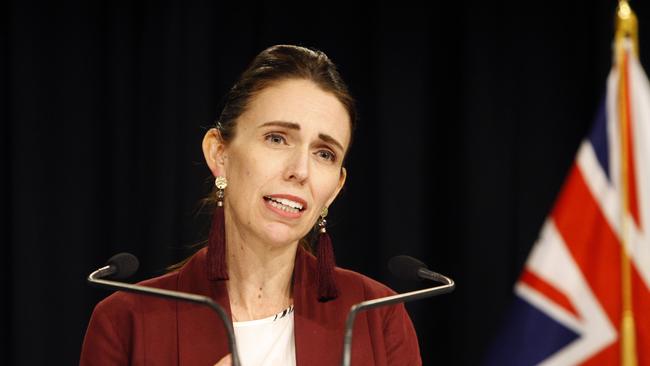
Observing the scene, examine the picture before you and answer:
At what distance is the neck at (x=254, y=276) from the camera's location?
1763mm

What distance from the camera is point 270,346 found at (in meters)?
1.73

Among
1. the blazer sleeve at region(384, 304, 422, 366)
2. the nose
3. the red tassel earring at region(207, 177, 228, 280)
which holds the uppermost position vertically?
the nose

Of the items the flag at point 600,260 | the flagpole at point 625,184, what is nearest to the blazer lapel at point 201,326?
the flag at point 600,260

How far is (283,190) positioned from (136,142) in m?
1.15


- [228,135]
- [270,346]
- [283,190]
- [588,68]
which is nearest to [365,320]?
[270,346]

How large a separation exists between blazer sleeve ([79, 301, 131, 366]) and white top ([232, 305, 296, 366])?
222 mm

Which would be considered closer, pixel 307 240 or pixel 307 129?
pixel 307 129

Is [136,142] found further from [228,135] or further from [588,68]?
[588,68]

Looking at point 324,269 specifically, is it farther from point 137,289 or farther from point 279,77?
point 137,289

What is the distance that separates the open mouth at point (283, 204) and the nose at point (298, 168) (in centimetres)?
4

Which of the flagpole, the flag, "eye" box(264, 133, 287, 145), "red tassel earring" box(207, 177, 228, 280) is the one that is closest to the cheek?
"eye" box(264, 133, 287, 145)

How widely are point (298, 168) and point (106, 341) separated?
20.0 inches

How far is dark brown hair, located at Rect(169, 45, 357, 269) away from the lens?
1.80 meters

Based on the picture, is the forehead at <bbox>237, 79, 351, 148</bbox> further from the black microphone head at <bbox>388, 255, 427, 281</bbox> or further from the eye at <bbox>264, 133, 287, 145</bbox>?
the black microphone head at <bbox>388, 255, 427, 281</bbox>
